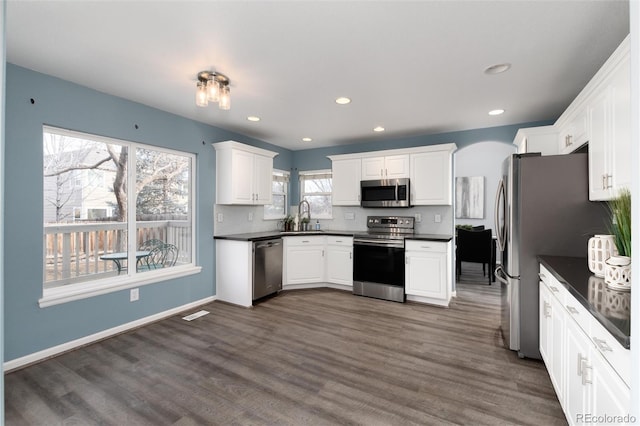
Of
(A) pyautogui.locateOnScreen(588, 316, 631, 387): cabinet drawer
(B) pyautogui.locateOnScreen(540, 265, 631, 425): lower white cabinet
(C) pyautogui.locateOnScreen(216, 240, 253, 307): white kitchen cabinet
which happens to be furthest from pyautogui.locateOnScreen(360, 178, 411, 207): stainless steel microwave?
(A) pyautogui.locateOnScreen(588, 316, 631, 387): cabinet drawer

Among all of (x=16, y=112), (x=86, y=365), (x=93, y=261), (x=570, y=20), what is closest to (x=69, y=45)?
(x=16, y=112)

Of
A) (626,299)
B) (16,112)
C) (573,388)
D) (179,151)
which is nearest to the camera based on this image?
(626,299)

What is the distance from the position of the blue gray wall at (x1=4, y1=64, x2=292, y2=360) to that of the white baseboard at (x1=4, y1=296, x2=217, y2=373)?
0.04 meters

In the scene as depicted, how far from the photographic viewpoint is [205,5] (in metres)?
1.73

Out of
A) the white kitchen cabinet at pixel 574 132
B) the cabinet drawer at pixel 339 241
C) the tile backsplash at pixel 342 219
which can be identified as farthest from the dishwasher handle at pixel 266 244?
the white kitchen cabinet at pixel 574 132

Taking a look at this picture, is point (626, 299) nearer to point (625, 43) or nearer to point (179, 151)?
point (625, 43)

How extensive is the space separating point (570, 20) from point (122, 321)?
4.45 meters

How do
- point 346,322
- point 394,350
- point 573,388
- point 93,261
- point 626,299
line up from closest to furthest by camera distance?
1. point 626,299
2. point 573,388
3. point 394,350
4. point 93,261
5. point 346,322

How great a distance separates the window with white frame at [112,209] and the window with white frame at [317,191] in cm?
226

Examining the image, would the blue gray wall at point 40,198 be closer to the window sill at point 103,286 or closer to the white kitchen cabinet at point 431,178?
the window sill at point 103,286

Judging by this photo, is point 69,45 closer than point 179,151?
Yes

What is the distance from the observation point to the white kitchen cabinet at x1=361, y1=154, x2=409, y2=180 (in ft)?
14.7

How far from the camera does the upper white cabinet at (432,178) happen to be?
4.19 m

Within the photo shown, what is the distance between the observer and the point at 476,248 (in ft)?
17.9
